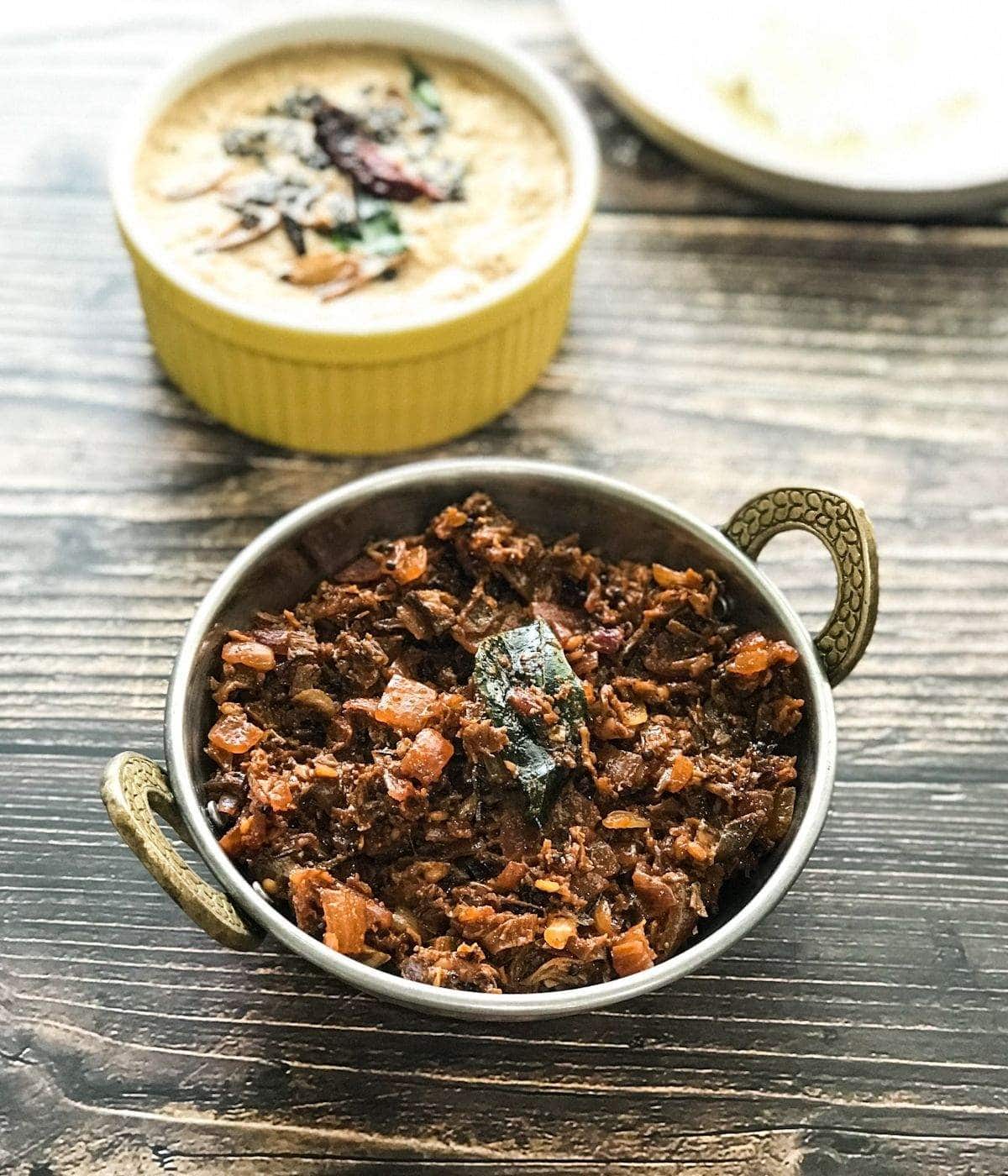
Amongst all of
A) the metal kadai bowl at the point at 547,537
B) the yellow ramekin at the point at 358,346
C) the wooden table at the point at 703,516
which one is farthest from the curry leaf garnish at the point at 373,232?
the metal kadai bowl at the point at 547,537

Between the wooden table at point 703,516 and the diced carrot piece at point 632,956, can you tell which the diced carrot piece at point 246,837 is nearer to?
the wooden table at point 703,516

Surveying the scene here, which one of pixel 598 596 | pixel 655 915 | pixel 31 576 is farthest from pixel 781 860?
pixel 31 576

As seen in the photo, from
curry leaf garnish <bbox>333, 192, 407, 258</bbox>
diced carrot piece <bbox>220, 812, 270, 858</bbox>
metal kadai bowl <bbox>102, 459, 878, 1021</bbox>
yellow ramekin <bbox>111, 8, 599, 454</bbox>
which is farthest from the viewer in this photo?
curry leaf garnish <bbox>333, 192, 407, 258</bbox>

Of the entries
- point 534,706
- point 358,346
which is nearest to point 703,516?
point 358,346

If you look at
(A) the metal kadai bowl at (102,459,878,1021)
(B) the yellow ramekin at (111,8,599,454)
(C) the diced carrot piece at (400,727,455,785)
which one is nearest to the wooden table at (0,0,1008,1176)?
(B) the yellow ramekin at (111,8,599,454)

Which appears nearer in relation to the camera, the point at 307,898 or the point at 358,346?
the point at 307,898

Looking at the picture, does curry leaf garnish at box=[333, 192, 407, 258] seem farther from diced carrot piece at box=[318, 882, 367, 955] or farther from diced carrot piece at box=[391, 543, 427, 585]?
diced carrot piece at box=[318, 882, 367, 955]

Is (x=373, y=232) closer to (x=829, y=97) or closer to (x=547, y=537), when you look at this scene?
(x=547, y=537)
